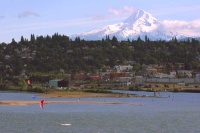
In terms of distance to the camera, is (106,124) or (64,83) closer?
(106,124)

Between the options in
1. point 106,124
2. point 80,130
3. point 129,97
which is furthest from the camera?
point 129,97

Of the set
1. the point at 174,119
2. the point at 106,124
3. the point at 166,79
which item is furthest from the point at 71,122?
the point at 166,79

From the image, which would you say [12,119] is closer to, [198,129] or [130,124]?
[130,124]

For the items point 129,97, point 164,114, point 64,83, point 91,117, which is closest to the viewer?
point 91,117

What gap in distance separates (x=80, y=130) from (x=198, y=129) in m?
13.9

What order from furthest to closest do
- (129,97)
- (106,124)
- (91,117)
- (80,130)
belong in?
1. (129,97)
2. (91,117)
3. (106,124)
4. (80,130)

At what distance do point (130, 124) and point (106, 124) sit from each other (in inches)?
121

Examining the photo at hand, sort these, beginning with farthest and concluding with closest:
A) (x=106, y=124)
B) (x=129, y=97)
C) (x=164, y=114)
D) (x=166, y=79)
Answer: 1. (x=166, y=79)
2. (x=129, y=97)
3. (x=164, y=114)
4. (x=106, y=124)

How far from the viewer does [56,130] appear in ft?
197

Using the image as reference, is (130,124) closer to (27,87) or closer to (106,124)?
(106,124)

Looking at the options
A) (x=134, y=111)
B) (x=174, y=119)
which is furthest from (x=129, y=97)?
(x=174, y=119)

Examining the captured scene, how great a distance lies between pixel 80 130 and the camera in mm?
59875

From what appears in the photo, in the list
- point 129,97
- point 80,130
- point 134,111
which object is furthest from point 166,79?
point 80,130

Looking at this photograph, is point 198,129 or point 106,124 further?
point 106,124
